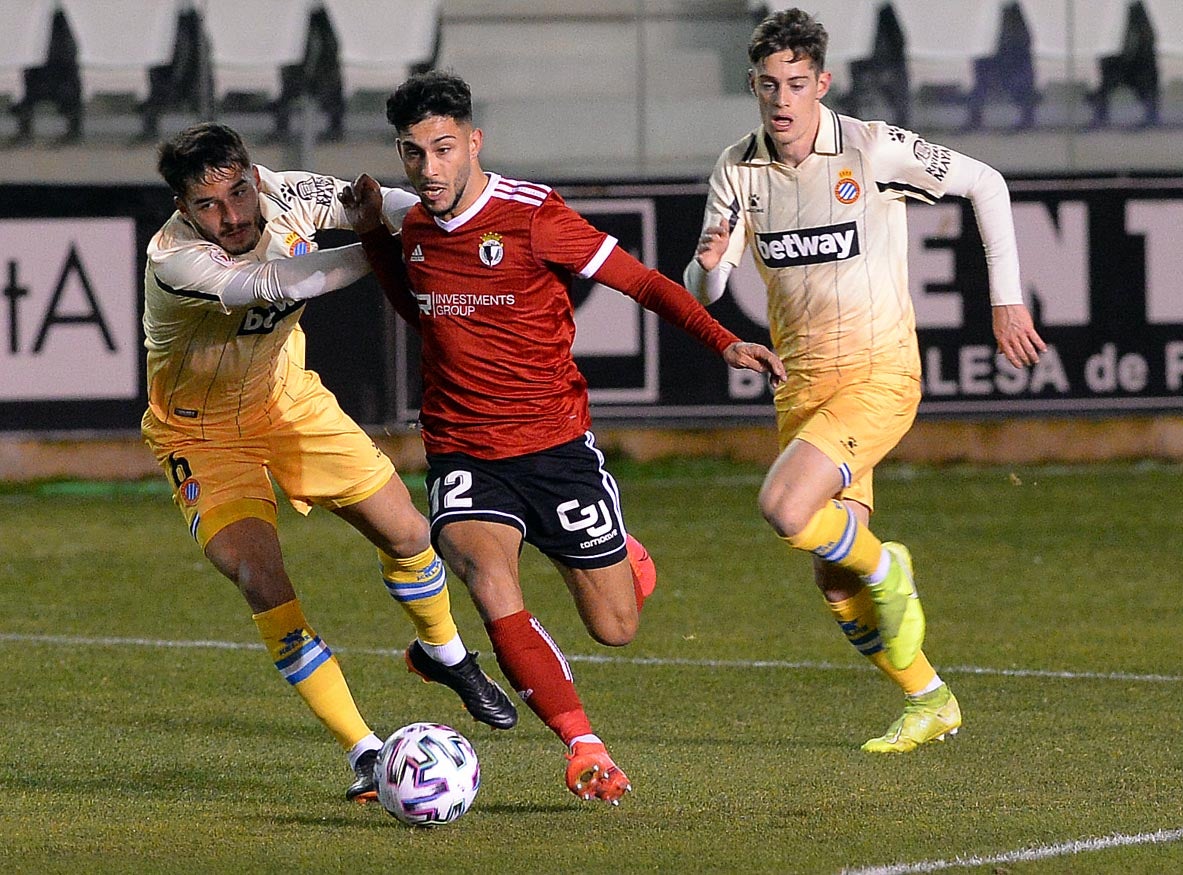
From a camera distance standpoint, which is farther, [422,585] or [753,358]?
[422,585]

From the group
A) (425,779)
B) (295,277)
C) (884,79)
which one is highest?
(884,79)

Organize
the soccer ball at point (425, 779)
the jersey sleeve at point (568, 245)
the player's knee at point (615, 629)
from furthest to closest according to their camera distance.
Answer: the player's knee at point (615, 629) → the jersey sleeve at point (568, 245) → the soccer ball at point (425, 779)

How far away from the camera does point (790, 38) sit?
6.26 meters

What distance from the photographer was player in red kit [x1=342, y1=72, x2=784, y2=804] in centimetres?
550

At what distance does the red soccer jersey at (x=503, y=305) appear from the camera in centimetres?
558

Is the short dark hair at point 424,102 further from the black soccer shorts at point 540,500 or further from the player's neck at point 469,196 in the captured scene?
the black soccer shorts at point 540,500

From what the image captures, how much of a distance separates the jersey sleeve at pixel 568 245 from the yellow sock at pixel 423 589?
1352mm

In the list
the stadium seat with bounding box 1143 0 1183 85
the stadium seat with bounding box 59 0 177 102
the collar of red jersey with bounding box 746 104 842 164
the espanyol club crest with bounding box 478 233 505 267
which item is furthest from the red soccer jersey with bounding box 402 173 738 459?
the stadium seat with bounding box 1143 0 1183 85

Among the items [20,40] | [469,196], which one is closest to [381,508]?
[469,196]

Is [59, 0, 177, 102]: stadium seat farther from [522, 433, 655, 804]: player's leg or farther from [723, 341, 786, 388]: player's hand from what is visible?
[723, 341, 786, 388]: player's hand

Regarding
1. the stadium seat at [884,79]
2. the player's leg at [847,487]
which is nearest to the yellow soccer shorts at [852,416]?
the player's leg at [847,487]

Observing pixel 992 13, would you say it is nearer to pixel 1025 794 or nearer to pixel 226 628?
pixel 226 628

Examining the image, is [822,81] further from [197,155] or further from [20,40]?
[20,40]

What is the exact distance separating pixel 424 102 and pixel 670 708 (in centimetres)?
285
